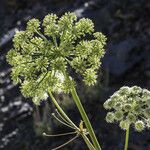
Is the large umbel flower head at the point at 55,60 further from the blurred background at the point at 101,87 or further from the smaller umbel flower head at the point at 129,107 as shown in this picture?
the blurred background at the point at 101,87

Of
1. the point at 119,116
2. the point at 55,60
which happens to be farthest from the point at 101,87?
the point at 55,60

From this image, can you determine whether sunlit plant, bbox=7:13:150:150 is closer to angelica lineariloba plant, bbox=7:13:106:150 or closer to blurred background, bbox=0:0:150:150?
angelica lineariloba plant, bbox=7:13:106:150

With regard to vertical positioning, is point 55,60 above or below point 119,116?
above

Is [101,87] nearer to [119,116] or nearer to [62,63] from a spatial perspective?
[119,116]

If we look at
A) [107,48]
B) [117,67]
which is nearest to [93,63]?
[117,67]

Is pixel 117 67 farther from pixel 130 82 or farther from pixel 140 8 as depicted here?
pixel 140 8

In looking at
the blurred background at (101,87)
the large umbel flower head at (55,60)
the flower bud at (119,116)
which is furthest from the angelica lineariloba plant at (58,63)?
the blurred background at (101,87)

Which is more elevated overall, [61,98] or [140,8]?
[140,8]
